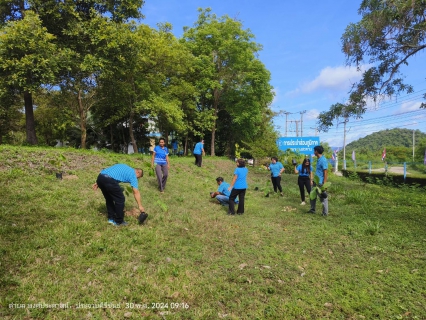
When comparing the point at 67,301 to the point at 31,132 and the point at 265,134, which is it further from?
the point at 265,134

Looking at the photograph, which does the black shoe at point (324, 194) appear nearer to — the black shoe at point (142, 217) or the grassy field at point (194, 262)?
the grassy field at point (194, 262)

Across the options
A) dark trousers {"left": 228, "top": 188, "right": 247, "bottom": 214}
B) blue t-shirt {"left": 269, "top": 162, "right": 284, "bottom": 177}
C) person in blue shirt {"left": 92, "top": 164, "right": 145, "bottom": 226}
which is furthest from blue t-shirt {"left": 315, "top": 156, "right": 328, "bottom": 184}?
person in blue shirt {"left": 92, "top": 164, "right": 145, "bottom": 226}

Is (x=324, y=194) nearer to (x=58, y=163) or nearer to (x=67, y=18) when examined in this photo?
(x=58, y=163)

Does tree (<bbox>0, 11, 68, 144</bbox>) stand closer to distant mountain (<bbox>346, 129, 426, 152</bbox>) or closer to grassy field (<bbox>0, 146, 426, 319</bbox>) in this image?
A: grassy field (<bbox>0, 146, 426, 319</bbox>)

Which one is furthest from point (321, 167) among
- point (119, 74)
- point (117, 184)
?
point (119, 74)

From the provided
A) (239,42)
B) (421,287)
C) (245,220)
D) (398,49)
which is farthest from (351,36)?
(239,42)

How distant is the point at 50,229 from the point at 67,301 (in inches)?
84.8

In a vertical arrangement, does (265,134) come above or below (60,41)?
below

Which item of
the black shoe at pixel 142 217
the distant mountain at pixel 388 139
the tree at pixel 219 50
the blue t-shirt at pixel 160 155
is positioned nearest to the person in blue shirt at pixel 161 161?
the blue t-shirt at pixel 160 155

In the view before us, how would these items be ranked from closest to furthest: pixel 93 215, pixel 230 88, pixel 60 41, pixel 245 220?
pixel 93 215 < pixel 245 220 < pixel 60 41 < pixel 230 88

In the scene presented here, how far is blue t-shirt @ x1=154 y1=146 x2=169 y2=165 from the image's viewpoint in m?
9.24

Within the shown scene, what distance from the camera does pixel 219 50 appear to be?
24609mm

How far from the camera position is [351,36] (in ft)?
33.8

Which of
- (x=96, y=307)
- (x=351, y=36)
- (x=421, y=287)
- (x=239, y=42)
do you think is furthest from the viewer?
(x=239, y=42)
